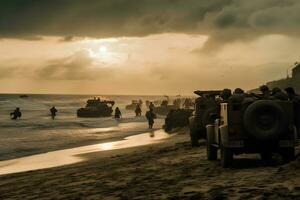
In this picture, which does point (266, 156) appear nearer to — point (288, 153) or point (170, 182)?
point (288, 153)

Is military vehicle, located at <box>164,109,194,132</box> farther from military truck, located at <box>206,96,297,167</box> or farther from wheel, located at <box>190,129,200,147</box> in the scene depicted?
military truck, located at <box>206,96,297,167</box>

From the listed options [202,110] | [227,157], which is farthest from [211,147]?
[202,110]

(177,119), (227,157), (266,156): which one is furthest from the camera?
(177,119)

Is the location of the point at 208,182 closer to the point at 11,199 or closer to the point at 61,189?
the point at 61,189

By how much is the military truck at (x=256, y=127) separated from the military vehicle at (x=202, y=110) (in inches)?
220

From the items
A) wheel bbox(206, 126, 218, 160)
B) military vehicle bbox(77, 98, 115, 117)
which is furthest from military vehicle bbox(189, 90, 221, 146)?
military vehicle bbox(77, 98, 115, 117)

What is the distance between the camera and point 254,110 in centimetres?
1068

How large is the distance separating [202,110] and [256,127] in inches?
282

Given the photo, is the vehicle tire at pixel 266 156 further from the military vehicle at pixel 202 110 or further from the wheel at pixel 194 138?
the wheel at pixel 194 138

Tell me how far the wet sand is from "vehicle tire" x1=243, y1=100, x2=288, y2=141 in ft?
2.72

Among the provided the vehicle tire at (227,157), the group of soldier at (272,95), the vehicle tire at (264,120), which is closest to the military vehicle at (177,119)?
the group of soldier at (272,95)

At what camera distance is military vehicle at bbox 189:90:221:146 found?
1725cm

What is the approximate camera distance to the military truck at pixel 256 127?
35.2ft

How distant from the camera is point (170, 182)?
1018 centimetres
